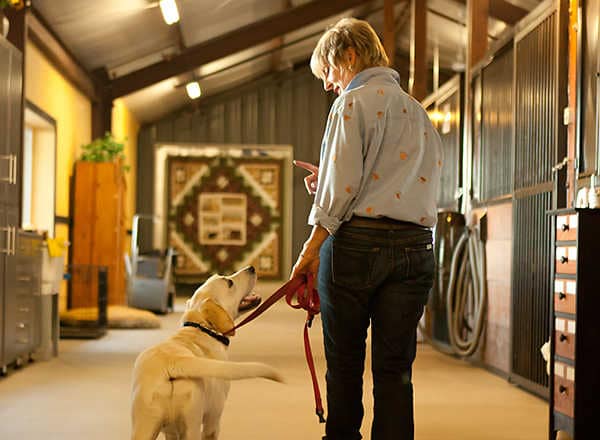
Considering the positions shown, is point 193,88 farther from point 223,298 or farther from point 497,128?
point 223,298

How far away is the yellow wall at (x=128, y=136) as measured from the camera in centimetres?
1167

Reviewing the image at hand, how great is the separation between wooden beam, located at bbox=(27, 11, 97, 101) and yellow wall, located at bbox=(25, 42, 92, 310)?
6cm

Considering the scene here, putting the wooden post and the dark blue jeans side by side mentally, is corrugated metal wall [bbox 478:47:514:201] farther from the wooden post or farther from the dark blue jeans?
the dark blue jeans

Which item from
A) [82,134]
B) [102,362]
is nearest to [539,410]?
→ [102,362]

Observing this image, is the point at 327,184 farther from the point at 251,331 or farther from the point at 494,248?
the point at 251,331

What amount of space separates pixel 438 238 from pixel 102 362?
2528 millimetres

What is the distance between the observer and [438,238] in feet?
21.2

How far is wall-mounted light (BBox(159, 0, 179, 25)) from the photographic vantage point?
8.03 metres

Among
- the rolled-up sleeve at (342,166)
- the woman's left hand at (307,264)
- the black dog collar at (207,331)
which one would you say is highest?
the rolled-up sleeve at (342,166)

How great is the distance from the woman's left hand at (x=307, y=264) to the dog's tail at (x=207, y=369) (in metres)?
0.28

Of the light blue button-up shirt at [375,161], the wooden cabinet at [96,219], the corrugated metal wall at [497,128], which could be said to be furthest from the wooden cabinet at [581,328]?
the wooden cabinet at [96,219]

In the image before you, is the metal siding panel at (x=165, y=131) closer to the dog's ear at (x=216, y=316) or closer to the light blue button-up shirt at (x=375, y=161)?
the dog's ear at (x=216, y=316)

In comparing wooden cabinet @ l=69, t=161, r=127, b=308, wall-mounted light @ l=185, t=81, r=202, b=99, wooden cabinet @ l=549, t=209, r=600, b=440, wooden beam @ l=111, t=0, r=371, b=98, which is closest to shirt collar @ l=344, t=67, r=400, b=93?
wooden cabinet @ l=549, t=209, r=600, b=440

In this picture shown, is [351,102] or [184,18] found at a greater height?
[184,18]
